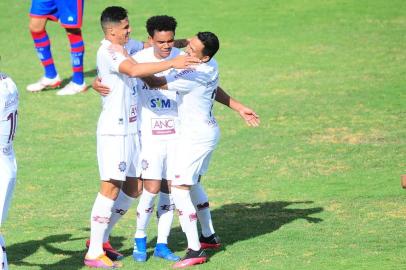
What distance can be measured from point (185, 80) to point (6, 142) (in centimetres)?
188

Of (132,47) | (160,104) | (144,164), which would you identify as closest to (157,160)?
(144,164)

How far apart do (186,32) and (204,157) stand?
11553 millimetres

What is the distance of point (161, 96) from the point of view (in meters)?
10.1

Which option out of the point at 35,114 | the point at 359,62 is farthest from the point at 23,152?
the point at 359,62

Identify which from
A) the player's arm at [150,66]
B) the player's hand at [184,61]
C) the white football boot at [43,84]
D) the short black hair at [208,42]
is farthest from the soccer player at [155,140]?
the white football boot at [43,84]

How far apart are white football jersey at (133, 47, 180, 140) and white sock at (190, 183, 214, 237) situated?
2.34 ft

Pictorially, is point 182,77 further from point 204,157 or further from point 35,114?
point 35,114

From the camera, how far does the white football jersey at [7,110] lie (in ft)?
28.4

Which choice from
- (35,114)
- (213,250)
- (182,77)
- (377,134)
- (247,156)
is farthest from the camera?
(35,114)

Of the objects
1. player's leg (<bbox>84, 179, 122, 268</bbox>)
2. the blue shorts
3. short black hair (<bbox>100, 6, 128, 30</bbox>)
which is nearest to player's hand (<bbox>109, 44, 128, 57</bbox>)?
short black hair (<bbox>100, 6, 128, 30</bbox>)

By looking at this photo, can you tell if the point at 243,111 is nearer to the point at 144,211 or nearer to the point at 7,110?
the point at 144,211

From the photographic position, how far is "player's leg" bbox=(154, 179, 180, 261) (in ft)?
32.9

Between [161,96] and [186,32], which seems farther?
[186,32]

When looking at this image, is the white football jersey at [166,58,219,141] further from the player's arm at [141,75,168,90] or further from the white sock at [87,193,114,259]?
the white sock at [87,193,114,259]
